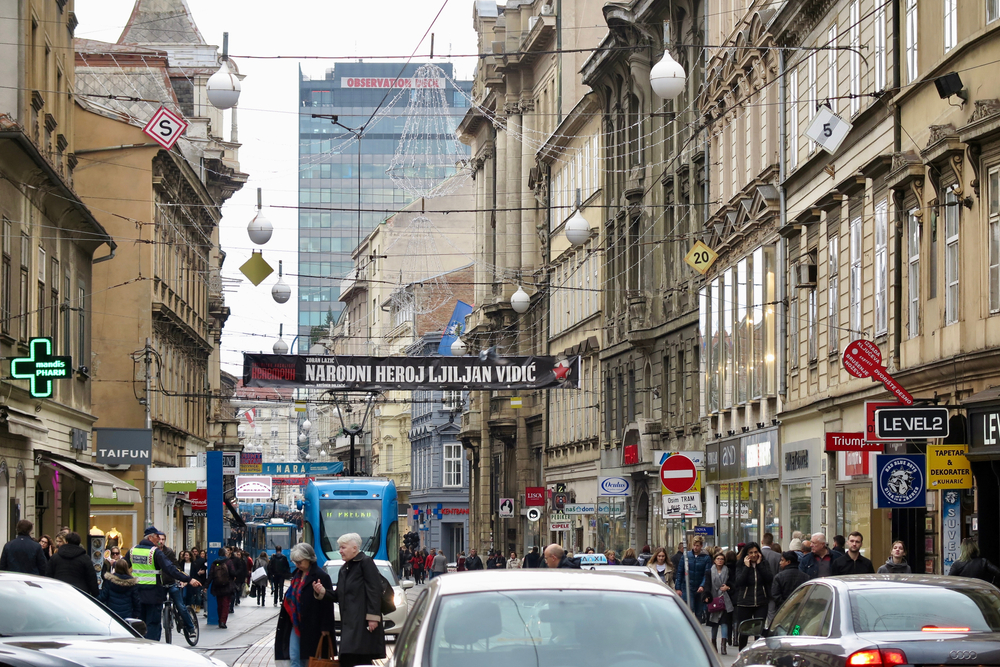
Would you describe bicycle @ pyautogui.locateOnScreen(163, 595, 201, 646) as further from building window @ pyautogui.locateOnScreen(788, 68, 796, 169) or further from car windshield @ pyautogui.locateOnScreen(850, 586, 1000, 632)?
car windshield @ pyautogui.locateOnScreen(850, 586, 1000, 632)

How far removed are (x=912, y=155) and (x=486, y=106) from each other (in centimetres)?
A: 5270

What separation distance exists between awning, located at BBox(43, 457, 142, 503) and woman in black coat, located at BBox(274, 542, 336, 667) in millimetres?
18507

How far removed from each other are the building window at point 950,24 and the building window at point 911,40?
1.46 m

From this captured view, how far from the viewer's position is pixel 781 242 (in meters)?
34.1

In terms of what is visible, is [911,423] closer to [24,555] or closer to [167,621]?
[24,555]

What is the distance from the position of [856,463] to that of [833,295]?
11.7ft

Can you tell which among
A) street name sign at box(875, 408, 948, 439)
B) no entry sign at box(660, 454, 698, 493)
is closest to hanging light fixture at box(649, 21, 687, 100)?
street name sign at box(875, 408, 948, 439)

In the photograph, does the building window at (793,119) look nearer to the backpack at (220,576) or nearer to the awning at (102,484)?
the backpack at (220,576)

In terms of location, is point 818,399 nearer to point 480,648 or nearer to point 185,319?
point 480,648

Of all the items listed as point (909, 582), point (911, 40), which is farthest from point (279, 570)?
point (909, 582)

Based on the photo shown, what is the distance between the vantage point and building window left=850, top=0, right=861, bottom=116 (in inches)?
1115

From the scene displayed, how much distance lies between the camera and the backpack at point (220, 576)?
31.8 metres

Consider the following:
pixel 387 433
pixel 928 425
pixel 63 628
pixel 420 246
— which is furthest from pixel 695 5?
pixel 387 433

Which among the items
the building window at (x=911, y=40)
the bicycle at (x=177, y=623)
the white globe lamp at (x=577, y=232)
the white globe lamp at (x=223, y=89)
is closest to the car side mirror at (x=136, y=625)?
the white globe lamp at (x=223, y=89)
